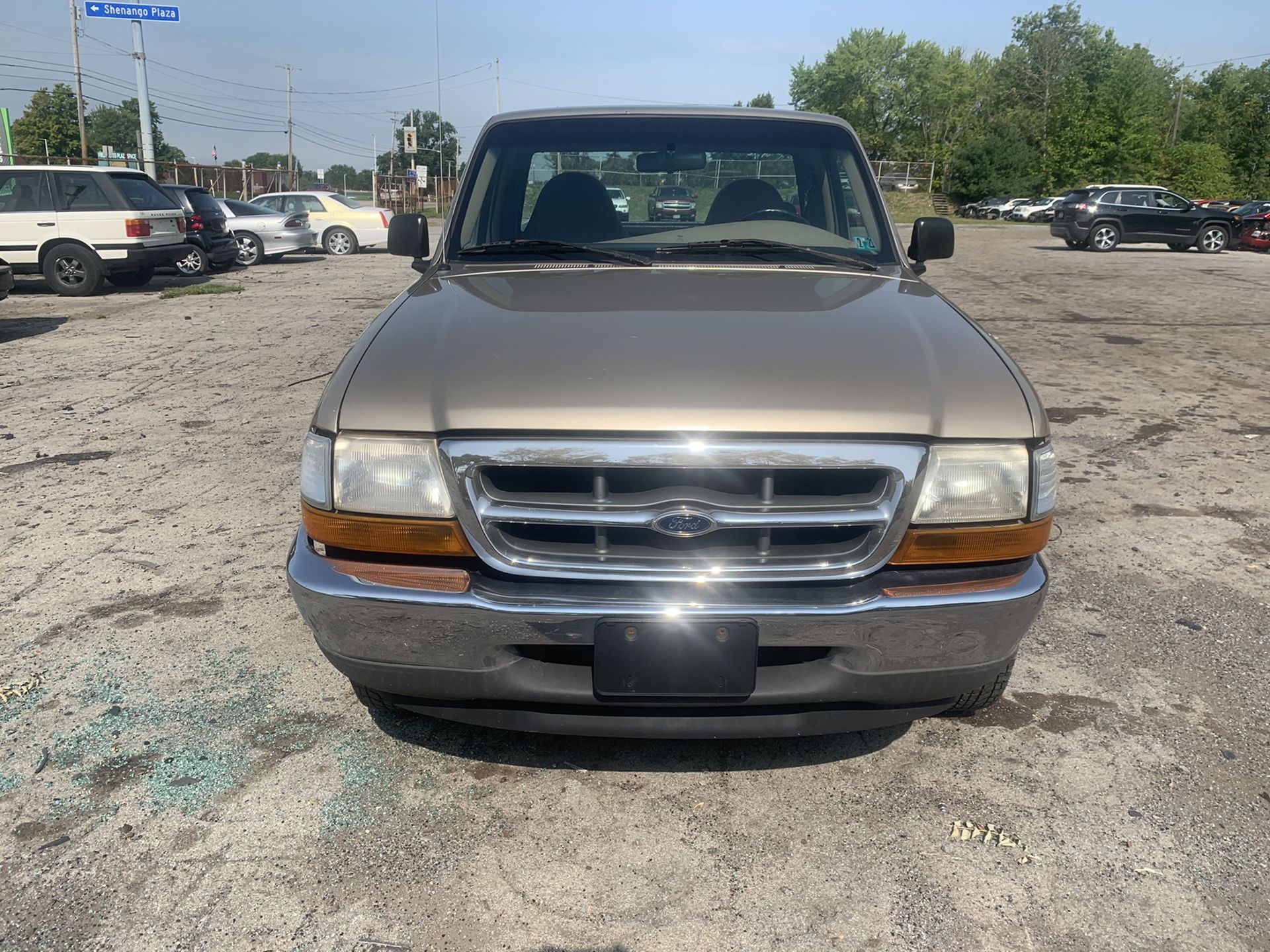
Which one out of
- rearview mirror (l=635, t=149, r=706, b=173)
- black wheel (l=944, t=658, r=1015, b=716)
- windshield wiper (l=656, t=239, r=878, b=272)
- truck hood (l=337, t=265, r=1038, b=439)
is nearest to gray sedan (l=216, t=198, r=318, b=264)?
rearview mirror (l=635, t=149, r=706, b=173)

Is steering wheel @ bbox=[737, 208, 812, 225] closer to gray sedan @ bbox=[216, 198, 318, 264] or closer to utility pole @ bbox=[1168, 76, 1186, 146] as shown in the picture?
gray sedan @ bbox=[216, 198, 318, 264]

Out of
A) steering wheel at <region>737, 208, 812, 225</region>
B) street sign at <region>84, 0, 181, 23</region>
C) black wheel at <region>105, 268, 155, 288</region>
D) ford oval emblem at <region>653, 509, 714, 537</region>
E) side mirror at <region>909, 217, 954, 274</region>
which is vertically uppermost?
street sign at <region>84, 0, 181, 23</region>

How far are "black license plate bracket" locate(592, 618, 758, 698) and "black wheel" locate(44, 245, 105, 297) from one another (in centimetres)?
1348

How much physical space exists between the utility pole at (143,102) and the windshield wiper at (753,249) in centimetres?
2436

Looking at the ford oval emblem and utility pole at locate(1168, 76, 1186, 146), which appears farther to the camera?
utility pole at locate(1168, 76, 1186, 146)

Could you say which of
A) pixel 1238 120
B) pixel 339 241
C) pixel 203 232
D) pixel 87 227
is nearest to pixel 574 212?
pixel 87 227

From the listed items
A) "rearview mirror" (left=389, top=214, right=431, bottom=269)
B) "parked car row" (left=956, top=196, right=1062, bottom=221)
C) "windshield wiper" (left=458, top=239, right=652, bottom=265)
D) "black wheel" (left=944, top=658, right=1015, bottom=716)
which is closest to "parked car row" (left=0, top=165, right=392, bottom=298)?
"rearview mirror" (left=389, top=214, right=431, bottom=269)

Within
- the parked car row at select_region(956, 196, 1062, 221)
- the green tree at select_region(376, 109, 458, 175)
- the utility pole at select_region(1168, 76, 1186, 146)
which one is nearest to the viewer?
the parked car row at select_region(956, 196, 1062, 221)

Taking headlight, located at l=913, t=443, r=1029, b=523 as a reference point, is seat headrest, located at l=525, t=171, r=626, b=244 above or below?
above

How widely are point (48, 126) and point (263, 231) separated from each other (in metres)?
74.2

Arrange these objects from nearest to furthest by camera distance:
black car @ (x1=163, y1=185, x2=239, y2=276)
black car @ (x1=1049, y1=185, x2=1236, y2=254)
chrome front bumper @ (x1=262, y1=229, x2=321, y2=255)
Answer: black car @ (x1=163, y1=185, x2=239, y2=276)
chrome front bumper @ (x1=262, y1=229, x2=321, y2=255)
black car @ (x1=1049, y1=185, x2=1236, y2=254)

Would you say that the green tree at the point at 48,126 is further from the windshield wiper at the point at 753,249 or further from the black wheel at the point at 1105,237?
the windshield wiper at the point at 753,249

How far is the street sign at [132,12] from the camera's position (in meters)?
22.2

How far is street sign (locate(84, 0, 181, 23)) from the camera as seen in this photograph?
72.8ft
